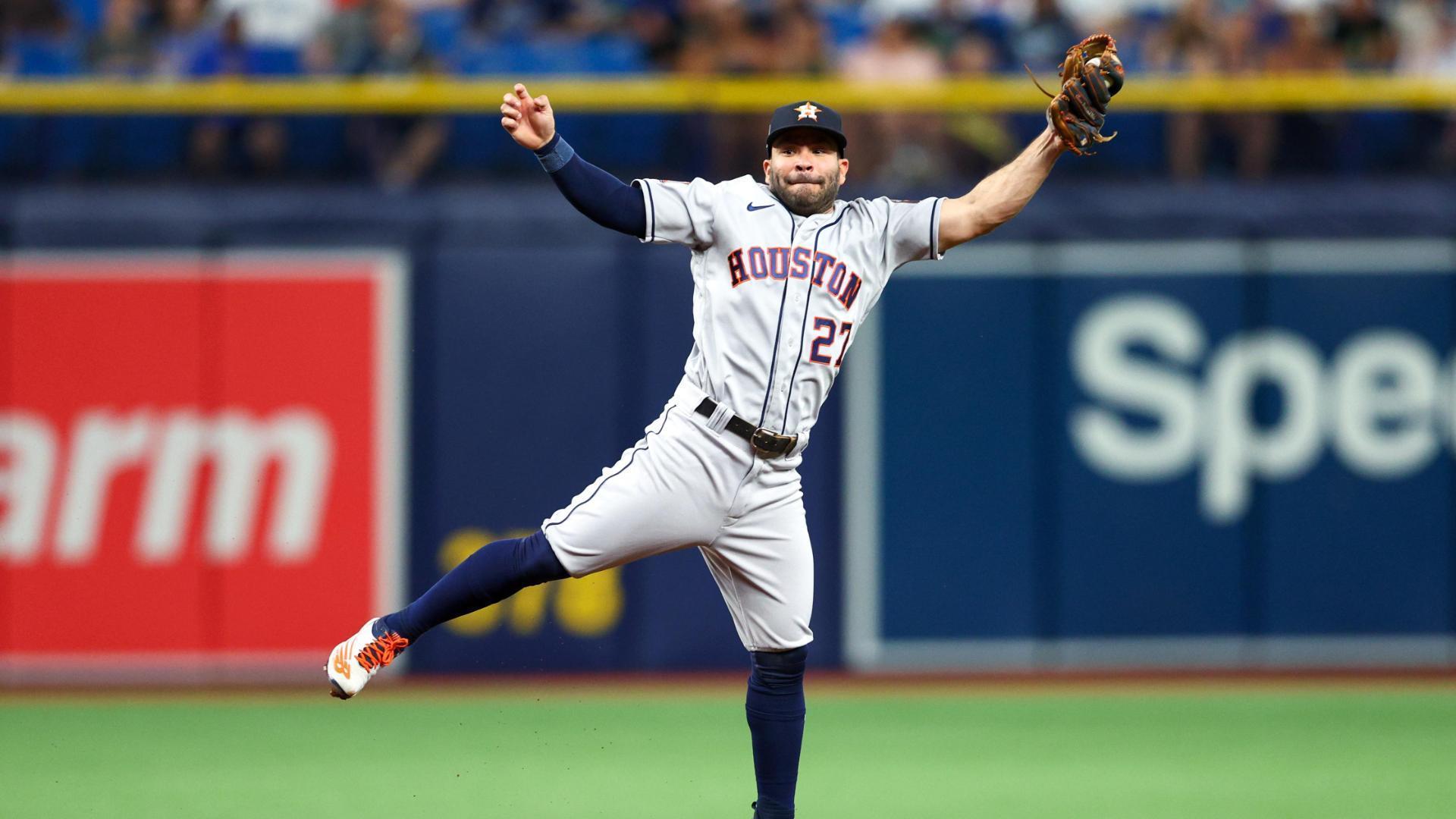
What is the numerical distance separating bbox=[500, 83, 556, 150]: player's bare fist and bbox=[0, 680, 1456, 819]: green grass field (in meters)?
2.12

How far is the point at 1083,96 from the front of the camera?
4801 mm

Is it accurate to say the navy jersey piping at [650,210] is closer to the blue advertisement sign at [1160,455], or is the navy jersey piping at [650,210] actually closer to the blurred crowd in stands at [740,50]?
the blurred crowd in stands at [740,50]

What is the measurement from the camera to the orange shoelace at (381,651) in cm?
483

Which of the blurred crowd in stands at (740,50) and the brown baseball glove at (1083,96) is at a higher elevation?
the blurred crowd in stands at (740,50)

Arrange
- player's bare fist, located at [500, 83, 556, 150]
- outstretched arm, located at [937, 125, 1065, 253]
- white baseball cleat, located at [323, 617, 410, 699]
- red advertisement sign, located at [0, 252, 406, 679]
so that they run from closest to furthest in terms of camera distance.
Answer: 1. player's bare fist, located at [500, 83, 556, 150]
2. white baseball cleat, located at [323, 617, 410, 699]
3. outstretched arm, located at [937, 125, 1065, 253]
4. red advertisement sign, located at [0, 252, 406, 679]

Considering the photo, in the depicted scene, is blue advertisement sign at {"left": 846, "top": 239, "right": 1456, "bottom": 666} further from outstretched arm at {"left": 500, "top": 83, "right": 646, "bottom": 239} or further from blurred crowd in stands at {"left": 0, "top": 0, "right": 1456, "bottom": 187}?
outstretched arm at {"left": 500, "top": 83, "right": 646, "bottom": 239}

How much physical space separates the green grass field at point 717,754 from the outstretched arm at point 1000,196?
1858 mm

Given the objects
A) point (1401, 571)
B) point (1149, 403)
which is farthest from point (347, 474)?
point (1401, 571)

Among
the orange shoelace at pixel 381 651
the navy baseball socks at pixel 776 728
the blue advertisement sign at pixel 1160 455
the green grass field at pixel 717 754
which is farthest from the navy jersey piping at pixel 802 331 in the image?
the blue advertisement sign at pixel 1160 455

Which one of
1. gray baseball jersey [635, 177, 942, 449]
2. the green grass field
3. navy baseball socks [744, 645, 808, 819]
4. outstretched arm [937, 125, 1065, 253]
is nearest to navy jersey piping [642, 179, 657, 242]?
gray baseball jersey [635, 177, 942, 449]

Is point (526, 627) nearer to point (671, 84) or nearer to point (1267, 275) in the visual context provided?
point (671, 84)

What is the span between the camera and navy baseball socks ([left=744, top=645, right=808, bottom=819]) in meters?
4.94

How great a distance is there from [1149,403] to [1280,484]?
0.77 m

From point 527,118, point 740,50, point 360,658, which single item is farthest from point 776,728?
point 740,50
